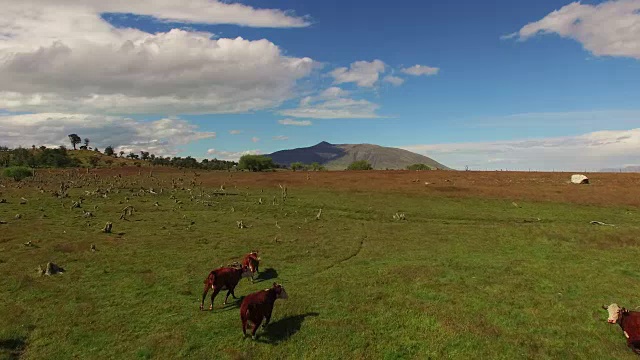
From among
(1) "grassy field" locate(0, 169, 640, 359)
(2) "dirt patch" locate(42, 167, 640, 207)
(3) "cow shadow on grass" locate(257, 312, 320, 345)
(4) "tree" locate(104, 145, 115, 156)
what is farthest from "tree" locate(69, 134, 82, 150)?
(3) "cow shadow on grass" locate(257, 312, 320, 345)

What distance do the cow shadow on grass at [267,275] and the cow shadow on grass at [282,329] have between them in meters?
5.79

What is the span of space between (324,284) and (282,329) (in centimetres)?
551

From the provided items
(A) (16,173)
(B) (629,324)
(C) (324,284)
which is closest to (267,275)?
(C) (324,284)

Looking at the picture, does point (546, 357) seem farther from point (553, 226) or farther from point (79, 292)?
point (553, 226)

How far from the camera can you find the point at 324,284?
2077 centimetres

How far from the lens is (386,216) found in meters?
44.4

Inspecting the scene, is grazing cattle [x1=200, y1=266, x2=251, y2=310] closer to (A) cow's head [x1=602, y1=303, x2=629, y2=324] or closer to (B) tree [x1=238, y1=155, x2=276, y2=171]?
(A) cow's head [x1=602, y1=303, x2=629, y2=324]

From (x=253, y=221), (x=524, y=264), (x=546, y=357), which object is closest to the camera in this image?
(x=546, y=357)

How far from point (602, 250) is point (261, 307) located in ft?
88.5

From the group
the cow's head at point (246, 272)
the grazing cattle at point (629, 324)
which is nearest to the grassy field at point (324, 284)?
the grazing cattle at point (629, 324)

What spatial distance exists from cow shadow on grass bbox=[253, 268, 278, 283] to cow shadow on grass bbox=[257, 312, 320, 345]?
5.79 metres

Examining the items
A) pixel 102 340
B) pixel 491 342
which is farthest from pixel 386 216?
pixel 102 340

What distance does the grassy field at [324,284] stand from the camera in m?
14.6

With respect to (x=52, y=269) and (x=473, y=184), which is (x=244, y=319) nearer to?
(x=52, y=269)
